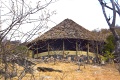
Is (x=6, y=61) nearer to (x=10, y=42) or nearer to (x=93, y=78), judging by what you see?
(x=10, y=42)

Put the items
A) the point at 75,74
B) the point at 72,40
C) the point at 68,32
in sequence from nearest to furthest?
the point at 75,74
the point at 72,40
the point at 68,32

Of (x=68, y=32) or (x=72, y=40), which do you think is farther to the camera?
(x=68, y=32)

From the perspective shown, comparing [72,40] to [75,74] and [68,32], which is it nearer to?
[68,32]

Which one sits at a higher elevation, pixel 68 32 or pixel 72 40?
pixel 68 32

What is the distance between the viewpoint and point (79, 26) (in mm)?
26516

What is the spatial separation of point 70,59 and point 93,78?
22.2ft

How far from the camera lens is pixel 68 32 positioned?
24.9 meters

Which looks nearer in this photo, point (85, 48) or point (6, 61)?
point (6, 61)

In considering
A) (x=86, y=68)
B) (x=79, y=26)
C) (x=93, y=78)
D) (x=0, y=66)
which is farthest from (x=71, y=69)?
(x=0, y=66)

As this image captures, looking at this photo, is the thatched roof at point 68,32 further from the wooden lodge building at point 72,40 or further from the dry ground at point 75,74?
the dry ground at point 75,74

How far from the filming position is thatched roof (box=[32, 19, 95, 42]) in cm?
2383

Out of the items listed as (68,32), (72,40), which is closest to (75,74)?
(72,40)

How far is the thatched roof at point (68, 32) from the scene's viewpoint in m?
23.8

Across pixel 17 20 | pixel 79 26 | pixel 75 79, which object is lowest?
pixel 75 79
